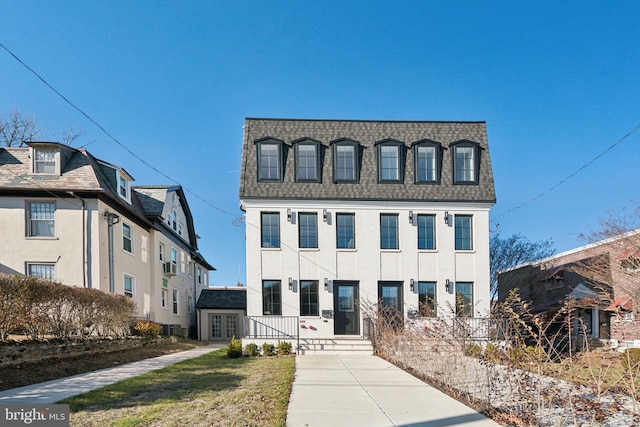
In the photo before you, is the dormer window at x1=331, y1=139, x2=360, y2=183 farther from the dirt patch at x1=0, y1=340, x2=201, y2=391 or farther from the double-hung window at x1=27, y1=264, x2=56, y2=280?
the double-hung window at x1=27, y1=264, x2=56, y2=280

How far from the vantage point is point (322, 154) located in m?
16.7

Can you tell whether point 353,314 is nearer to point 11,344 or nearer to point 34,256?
point 11,344

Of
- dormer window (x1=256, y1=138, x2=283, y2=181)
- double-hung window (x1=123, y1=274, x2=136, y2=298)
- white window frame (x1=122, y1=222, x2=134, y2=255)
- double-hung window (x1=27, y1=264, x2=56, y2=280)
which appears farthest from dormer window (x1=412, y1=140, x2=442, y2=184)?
double-hung window (x1=27, y1=264, x2=56, y2=280)

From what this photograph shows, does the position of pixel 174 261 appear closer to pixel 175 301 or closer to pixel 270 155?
pixel 175 301

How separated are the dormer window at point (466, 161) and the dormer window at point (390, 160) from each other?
6.83ft

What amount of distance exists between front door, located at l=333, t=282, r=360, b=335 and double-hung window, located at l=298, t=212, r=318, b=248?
1.76 meters

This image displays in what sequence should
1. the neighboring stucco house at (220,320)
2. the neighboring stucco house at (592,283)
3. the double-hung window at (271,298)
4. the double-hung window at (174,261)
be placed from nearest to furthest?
1. the neighboring stucco house at (592,283)
2. the double-hung window at (271,298)
3. the double-hung window at (174,261)
4. the neighboring stucco house at (220,320)

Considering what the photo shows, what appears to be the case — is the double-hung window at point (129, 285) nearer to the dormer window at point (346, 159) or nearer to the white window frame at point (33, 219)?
the white window frame at point (33, 219)

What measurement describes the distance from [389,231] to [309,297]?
12.8 ft

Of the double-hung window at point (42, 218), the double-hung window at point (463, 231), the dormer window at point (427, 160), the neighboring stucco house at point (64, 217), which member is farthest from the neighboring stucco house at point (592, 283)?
the double-hung window at point (42, 218)

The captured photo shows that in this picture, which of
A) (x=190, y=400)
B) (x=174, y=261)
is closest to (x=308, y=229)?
(x=190, y=400)

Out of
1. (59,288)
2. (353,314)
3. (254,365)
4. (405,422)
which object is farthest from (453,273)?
(59,288)

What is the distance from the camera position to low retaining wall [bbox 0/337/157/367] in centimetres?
888

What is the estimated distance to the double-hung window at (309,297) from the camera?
1577 centimetres
